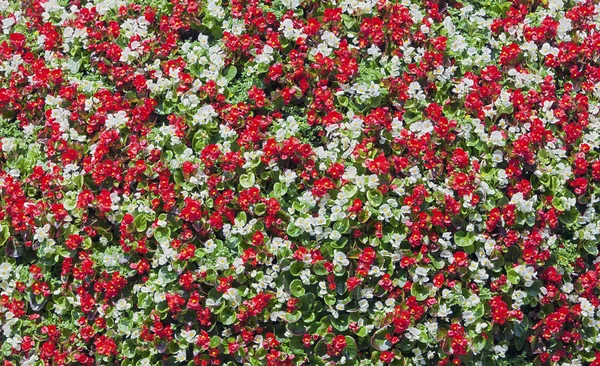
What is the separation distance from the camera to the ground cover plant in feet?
13.0

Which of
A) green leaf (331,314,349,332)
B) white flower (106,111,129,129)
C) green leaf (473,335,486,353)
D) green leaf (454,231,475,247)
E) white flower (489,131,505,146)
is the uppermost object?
white flower (489,131,505,146)

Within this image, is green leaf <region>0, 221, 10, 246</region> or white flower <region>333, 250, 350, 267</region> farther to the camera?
green leaf <region>0, 221, 10, 246</region>

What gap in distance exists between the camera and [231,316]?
3953 millimetres

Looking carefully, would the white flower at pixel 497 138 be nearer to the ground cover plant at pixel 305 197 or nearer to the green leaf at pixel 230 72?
the ground cover plant at pixel 305 197

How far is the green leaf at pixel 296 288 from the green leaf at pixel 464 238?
81 centimetres

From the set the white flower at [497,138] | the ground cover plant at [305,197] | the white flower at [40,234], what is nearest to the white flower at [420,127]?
the ground cover plant at [305,197]

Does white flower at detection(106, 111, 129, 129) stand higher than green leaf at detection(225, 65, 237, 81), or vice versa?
green leaf at detection(225, 65, 237, 81)

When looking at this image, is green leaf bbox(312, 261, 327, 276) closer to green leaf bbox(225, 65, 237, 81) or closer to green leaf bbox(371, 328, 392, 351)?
green leaf bbox(371, 328, 392, 351)

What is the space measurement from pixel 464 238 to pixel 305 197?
0.82 m

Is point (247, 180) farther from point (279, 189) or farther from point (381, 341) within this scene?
point (381, 341)

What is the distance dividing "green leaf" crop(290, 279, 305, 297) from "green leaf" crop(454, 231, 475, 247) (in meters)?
0.81

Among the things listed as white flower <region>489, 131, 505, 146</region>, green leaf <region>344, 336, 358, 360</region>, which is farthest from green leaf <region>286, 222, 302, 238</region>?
white flower <region>489, 131, 505, 146</region>

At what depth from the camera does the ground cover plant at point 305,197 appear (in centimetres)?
397

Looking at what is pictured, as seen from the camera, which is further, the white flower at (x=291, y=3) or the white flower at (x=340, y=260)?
the white flower at (x=291, y=3)
